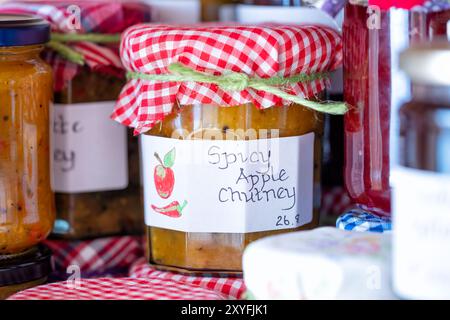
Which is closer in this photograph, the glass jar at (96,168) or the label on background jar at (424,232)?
the label on background jar at (424,232)

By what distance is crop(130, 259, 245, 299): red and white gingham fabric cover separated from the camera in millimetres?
950

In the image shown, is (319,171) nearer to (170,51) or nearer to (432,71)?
(170,51)

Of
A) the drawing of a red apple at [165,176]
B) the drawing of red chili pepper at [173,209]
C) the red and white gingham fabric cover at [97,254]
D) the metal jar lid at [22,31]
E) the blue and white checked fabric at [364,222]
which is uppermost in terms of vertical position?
the metal jar lid at [22,31]

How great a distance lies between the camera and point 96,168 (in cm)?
115

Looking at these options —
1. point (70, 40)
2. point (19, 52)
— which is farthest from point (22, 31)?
point (70, 40)

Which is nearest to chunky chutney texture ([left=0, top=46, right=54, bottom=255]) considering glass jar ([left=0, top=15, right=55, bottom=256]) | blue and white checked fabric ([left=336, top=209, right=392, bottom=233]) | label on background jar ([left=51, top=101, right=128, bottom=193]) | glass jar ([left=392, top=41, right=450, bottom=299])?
glass jar ([left=0, top=15, right=55, bottom=256])

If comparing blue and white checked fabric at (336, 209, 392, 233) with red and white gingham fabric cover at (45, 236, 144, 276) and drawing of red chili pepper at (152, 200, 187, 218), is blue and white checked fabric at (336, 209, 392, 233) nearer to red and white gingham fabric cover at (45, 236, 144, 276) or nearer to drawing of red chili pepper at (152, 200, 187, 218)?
drawing of red chili pepper at (152, 200, 187, 218)

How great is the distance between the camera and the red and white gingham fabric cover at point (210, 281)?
3.12 ft

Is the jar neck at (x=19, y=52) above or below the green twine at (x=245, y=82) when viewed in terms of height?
above

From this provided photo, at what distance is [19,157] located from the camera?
974 mm

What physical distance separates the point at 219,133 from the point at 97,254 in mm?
301

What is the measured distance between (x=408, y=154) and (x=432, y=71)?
7 centimetres

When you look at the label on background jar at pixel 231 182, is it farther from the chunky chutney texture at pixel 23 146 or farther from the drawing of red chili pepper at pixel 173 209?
the chunky chutney texture at pixel 23 146

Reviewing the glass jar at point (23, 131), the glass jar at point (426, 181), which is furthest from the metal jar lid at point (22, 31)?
the glass jar at point (426, 181)
